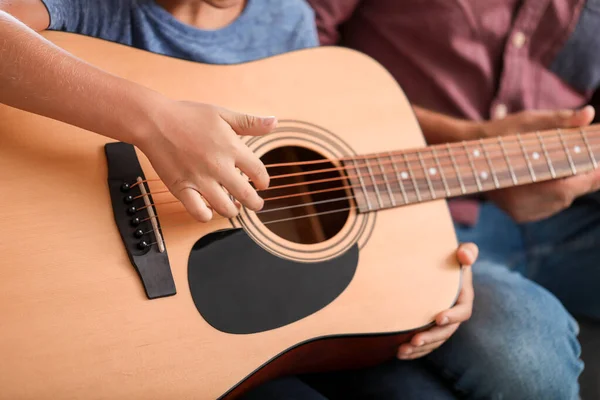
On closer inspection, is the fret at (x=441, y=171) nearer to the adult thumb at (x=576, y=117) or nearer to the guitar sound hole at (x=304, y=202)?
the guitar sound hole at (x=304, y=202)

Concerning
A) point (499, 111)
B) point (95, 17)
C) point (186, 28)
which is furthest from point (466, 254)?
point (95, 17)

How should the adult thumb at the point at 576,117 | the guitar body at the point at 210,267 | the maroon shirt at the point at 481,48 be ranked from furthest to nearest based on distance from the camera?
the maroon shirt at the point at 481,48 < the adult thumb at the point at 576,117 < the guitar body at the point at 210,267

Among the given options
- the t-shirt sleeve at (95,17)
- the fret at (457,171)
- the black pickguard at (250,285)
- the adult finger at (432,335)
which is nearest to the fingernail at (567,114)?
the fret at (457,171)

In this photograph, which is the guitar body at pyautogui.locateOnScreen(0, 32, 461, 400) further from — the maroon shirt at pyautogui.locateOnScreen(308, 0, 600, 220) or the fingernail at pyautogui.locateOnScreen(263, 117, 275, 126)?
the maroon shirt at pyautogui.locateOnScreen(308, 0, 600, 220)

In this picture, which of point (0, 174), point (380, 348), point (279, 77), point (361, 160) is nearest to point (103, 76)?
point (0, 174)

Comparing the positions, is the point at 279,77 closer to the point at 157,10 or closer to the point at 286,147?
the point at 286,147

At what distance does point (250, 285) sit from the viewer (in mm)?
805

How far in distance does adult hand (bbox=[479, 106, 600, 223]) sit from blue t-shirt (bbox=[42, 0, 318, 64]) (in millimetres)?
433

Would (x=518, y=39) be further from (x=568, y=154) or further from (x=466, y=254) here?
(x=466, y=254)

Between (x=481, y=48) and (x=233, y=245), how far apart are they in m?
0.76

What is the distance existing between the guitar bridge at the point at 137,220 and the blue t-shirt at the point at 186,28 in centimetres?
24

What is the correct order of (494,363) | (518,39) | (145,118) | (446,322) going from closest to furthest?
(145,118), (446,322), (494,363), (518,39)

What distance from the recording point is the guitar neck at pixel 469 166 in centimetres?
92

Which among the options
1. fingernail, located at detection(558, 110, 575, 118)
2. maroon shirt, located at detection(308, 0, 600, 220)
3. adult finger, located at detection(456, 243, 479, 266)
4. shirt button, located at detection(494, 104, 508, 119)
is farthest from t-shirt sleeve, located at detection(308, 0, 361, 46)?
adult finger, located at detection(456, 243, 479, 266)
